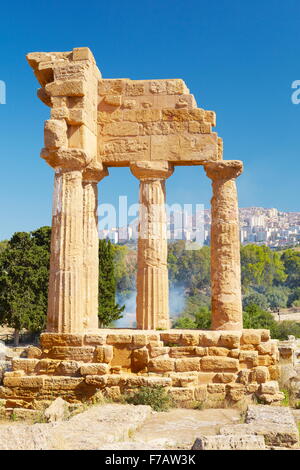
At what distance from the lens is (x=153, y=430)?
943 cm

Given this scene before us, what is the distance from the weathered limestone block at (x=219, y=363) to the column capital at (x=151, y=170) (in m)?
5.34

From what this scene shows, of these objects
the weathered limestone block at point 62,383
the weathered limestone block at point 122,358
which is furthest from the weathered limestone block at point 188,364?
the weathered limestone block at point 62,383

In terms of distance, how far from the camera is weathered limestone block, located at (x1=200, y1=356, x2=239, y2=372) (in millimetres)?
13000

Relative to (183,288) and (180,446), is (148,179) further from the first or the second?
(183,288)

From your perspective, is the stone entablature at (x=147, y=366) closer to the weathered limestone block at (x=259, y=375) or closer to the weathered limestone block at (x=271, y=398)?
the weathered limestone block at (x=259, y=375)

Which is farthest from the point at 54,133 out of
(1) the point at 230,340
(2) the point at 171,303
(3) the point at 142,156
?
(2) the point at 171,303

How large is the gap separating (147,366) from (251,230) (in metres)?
145

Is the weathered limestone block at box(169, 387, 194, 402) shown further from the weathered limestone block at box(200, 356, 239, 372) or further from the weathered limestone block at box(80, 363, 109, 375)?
the weathered limestone block at box(80, 363, 109, 375)

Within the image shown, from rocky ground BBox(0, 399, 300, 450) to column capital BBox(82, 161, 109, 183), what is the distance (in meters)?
6.90

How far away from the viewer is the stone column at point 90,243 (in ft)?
51.0

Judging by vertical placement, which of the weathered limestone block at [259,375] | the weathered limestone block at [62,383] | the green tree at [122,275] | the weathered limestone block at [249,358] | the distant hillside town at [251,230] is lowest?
the weathered limestone block at [62,383]

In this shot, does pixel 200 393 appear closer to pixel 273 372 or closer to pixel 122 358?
pixel 273 372

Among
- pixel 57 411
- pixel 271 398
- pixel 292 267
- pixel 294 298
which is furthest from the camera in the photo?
pixel 292 267
